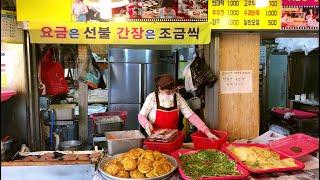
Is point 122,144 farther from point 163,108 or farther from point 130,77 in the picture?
point 130,77

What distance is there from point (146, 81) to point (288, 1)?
3.64m

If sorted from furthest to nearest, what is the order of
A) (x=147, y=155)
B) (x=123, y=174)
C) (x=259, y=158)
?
(x=259, y=158) < (x=147, y=155) < (x=123, y=174)

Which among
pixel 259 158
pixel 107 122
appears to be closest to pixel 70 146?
pixel 107 122

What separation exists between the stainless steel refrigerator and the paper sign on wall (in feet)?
9.32

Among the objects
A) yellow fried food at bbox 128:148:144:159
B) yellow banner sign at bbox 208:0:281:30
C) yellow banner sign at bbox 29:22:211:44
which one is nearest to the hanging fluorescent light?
yellow banner sign at bbox 208:0:281:30

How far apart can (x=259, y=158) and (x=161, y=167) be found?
0.99 m

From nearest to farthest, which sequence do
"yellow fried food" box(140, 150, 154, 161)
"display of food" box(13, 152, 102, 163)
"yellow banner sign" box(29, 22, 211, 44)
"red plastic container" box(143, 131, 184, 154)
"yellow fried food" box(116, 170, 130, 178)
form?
"yellow fried food" box(116, 170, 130, 178) → "yellow fried food" box(140, 150, 154, 161) → "display of food" box(13, 152, 102, 163) → "red plastic container" box(143, 131, 184, 154) → "yellow banner sign" box(29, 22, 211, 44)

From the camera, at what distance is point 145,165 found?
2.55 metres

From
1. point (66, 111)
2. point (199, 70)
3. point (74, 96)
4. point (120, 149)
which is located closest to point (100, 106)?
point (74, 96)

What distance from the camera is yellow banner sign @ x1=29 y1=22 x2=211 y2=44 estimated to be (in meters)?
3.61

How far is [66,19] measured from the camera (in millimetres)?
3623

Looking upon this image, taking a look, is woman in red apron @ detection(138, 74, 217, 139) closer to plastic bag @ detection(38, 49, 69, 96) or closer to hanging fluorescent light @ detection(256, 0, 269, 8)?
hanging fluorescent light @ detection(256, 0, 269, 8)

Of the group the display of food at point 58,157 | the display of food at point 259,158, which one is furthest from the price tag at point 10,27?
the display of food at point 259,158

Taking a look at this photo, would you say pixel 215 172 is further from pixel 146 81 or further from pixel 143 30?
pixel 146 81
